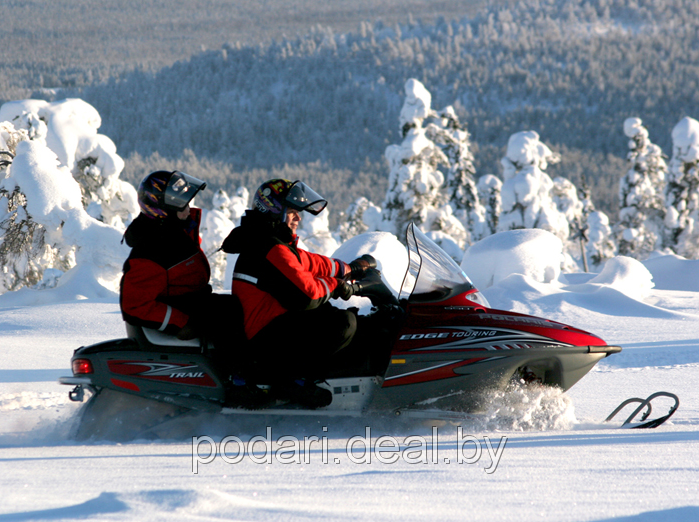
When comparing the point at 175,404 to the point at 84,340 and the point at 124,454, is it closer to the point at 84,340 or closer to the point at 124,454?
the point at 124,454

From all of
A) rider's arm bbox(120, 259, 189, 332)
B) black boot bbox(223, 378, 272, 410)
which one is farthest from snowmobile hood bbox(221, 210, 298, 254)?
black boot bbox(223, 378, 272, 410)

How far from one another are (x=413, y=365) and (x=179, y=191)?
1737 mm

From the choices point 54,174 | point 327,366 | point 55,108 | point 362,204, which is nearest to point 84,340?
→ point 327,366

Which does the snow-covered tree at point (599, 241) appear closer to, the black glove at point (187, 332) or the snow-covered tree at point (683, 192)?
the snow-covered tree at point (683, 192)

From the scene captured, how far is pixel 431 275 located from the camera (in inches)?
148

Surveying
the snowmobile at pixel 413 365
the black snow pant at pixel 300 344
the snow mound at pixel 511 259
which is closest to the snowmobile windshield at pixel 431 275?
the snowmobile at pixel 413 365

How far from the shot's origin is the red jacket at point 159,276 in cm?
349

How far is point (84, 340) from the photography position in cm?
727

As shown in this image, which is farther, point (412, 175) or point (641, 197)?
point (641, 197)

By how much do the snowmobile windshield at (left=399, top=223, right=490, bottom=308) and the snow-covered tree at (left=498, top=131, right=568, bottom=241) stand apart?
22560 millimetres

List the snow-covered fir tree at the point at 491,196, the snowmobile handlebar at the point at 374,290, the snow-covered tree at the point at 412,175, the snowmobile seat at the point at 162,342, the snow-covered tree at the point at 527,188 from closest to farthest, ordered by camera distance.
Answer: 1. the snowmobile seat at the point at 162,342
2. the snowmobile handlebar at the point at 374,290
3. the snow-covered tree at the point at 412,175
4. the snow-covered tree at the point at 527,188
5. the snow-covered fir tree at the point at 491,196

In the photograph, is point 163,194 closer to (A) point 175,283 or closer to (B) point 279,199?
(A) point 175,283

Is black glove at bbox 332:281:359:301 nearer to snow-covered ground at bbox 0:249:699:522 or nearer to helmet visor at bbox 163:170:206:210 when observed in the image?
snow-covered ground at bbox 0:249:699:522

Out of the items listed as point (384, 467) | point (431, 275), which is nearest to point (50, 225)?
point (431, 275)
